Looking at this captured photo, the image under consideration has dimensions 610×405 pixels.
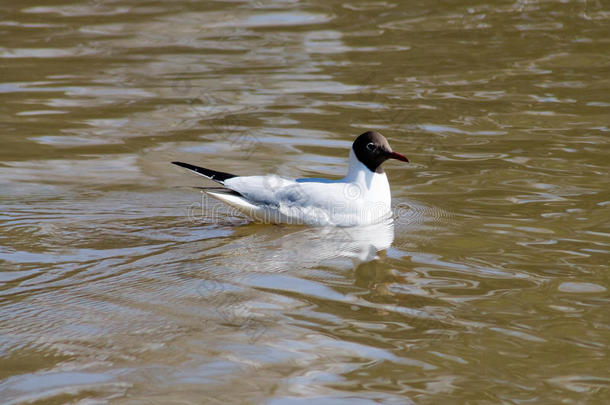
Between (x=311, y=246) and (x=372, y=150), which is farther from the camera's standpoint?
(x=372, y=150)

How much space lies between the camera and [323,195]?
24.3 ft

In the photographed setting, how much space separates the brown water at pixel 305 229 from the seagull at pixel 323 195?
0.15m

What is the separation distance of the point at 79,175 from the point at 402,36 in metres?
6.87

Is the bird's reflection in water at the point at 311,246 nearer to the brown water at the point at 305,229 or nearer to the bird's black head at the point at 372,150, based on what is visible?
the brown water at the point at 305,229

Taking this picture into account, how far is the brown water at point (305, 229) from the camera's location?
16.4ft

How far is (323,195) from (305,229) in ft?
0.98

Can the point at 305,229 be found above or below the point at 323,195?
below

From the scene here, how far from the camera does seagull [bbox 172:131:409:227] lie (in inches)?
291

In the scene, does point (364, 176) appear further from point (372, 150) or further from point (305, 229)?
point (305, 229)

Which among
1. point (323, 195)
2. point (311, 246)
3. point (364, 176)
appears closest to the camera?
point (311, 246)

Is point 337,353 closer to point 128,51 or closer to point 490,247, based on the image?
point 490,247

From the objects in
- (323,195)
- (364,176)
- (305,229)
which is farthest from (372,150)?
(305,229)

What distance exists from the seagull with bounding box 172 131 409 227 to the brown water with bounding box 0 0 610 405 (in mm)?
152

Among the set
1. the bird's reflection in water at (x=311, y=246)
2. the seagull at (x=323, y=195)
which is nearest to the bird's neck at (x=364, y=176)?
the seagull at (x=323, y=195)
